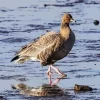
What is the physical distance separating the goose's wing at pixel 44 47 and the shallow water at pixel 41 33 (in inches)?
10.1

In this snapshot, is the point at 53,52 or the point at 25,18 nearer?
the point at 53,52

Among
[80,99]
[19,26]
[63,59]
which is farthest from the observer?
[19,26]

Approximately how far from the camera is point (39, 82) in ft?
42.8

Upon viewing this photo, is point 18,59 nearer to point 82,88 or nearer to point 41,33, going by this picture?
point 82,88

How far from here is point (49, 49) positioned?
14414 mm

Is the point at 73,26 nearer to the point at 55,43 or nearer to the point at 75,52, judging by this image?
the point at 75,52

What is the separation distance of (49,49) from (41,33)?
14.5 ft

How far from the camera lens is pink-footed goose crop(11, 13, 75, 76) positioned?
14.3 metres

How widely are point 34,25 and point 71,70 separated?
6290 mm

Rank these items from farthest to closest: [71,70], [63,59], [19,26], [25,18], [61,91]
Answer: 1. [25,18]
2. [19,26]
3. [63,59]
4. [71,70]
5. [61,91]

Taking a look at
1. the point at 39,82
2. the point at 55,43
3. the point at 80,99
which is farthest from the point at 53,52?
the point at 80,99

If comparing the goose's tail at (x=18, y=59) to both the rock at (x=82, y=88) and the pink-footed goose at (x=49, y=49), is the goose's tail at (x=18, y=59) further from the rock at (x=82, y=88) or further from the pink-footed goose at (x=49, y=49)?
the rock at (x=82, y=88)

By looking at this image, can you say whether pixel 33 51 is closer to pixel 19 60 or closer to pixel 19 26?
pixel 19 60

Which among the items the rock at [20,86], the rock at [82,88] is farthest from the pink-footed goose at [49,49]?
the rock at [82,88]
